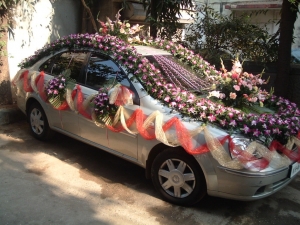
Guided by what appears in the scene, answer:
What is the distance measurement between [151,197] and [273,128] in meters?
1.53

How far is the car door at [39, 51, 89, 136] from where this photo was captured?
4418 millimetres

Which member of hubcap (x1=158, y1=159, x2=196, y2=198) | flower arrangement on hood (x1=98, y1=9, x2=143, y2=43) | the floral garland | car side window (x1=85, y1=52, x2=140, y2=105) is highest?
flower arrangement on hood (x1=98, y1=9, x2=143, y2=43)

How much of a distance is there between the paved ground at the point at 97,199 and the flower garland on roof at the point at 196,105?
2.95 ft

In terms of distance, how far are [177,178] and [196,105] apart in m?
0.79

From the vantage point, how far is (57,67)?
4801 mm

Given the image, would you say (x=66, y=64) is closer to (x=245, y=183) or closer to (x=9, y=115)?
(x=9, y=115)

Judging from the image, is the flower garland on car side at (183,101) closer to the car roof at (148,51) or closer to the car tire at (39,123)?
the car roof at (148,51)

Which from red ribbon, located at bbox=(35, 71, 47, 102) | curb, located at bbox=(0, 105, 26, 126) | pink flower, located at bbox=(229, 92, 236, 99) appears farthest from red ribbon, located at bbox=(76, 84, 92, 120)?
curb, located at bbox=(0, 105, 26, 126)

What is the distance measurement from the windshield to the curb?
10.5 ft

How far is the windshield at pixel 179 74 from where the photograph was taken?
13.2ft

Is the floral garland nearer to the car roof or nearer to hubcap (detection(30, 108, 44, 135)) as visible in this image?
Answer: the car roof

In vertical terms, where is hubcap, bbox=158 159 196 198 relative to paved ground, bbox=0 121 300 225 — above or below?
above

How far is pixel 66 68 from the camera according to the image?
4.61 meters

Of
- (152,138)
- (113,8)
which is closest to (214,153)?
(152,138)
